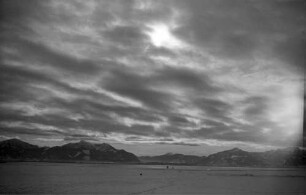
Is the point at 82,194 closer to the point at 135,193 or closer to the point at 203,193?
the point at 135,193

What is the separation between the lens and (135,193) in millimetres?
37562

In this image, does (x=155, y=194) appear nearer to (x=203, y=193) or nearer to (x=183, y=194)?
(x=183, y=194)

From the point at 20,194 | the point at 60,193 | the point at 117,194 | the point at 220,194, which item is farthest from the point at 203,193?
the point at 20,194

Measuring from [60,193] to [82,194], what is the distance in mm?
2807

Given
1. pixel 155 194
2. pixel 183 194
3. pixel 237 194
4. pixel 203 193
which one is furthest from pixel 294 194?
pixel 155 194

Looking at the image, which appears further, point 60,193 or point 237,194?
point 237,194

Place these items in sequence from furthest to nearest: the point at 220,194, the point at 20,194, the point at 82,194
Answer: the point at 220,194 → the point at 82,194 → the point at 20,194

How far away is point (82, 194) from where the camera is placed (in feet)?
118

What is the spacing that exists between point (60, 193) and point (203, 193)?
Result: 18815 millimetres

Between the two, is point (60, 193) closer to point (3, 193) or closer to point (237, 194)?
point (3, 193)

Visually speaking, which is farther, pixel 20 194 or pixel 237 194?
pixel 237 194

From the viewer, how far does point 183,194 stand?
3738cm

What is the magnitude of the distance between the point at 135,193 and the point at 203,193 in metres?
9.32

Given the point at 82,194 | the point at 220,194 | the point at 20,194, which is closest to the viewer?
the point at 20,194
